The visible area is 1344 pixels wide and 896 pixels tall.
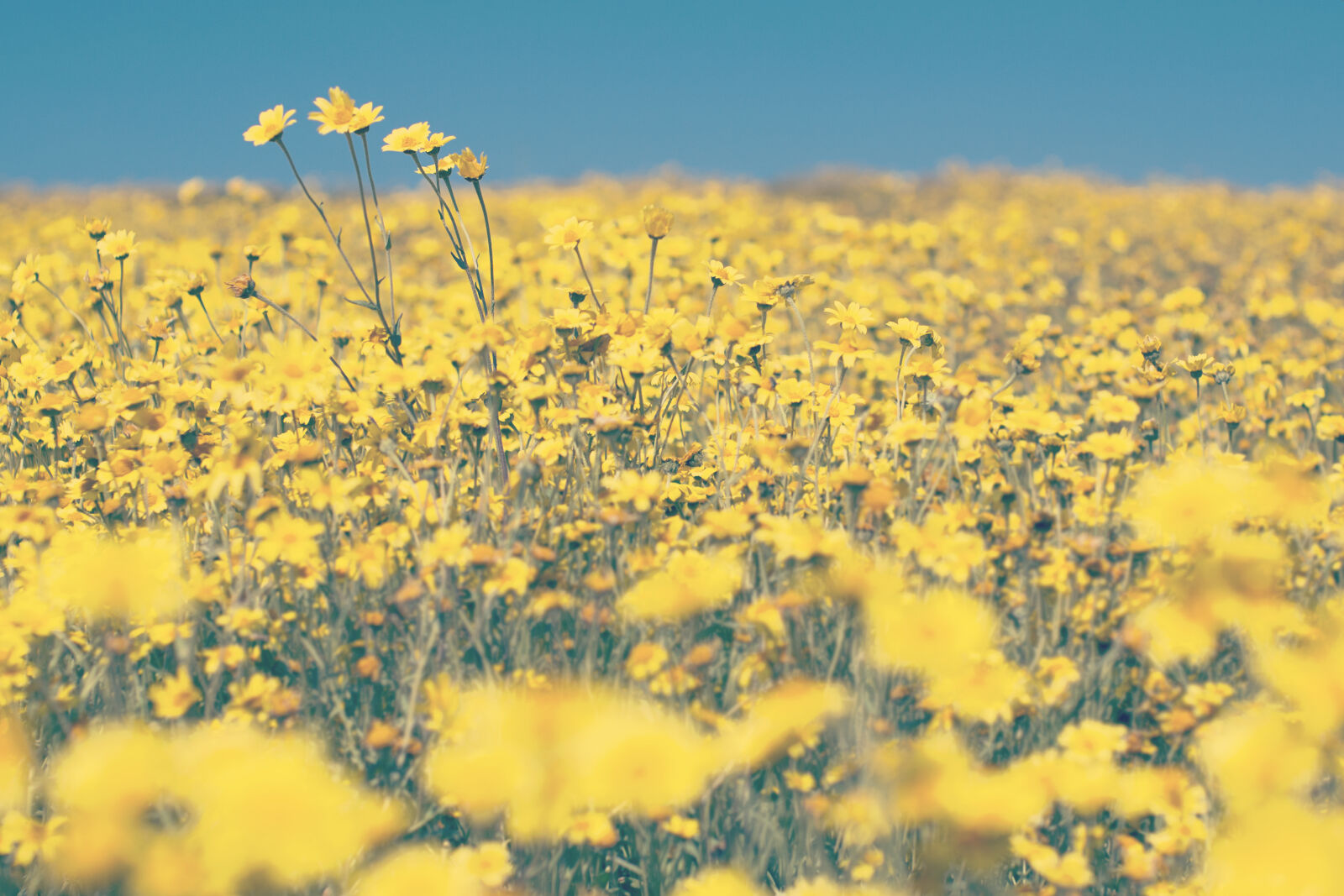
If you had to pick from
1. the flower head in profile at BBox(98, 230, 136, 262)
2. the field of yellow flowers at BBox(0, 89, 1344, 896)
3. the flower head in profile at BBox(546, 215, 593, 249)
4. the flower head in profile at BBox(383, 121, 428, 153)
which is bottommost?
the field of yellow flowers at BBox(0, 89, 1344, 896)

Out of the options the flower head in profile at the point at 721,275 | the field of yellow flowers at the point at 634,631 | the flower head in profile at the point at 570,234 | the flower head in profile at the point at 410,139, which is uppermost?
the flower head in profile at the point at 410,139

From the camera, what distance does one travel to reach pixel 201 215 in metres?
11.8

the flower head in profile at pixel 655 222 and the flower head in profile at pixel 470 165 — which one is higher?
the flower head in profile at pixel 470 165

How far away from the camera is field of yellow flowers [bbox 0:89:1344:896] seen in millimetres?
1225

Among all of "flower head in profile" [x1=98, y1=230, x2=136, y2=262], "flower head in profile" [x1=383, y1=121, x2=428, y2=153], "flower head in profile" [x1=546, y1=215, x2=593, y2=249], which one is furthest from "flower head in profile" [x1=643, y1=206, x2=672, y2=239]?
"flower head in profile" [x1=98, y1=230, x2=136, y2=262]

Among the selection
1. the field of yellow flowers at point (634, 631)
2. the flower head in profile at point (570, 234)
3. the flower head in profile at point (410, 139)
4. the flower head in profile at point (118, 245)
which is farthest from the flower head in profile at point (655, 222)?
the flower head in profile at point (118, 245)

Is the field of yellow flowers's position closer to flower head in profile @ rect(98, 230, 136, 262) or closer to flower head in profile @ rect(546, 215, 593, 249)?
flower head in profile @ rect(98, 230, 136, 262)

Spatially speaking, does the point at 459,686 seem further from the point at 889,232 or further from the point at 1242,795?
the point at 889,232

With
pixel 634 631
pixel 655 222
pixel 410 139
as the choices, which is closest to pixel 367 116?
pixel 410 139

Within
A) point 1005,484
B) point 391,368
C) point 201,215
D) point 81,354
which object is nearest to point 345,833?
point 391,368

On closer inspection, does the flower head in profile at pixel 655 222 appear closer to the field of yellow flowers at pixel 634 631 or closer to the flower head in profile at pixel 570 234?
the field of yellow flowers at pixel 634 631

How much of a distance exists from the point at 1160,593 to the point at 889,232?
3.89 meters

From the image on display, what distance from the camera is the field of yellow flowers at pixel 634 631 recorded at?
122 centimetres

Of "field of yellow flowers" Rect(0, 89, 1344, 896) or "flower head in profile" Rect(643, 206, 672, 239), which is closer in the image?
"field of yellow flowers" Rect(0, 89, 1344, 896)
